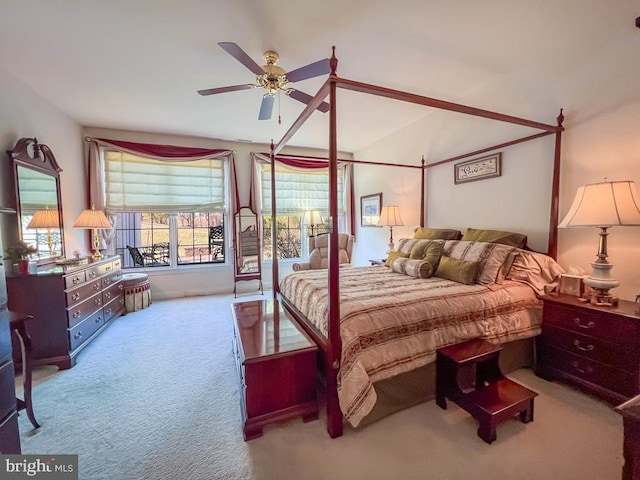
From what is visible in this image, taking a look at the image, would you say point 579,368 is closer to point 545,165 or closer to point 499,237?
point 499,237

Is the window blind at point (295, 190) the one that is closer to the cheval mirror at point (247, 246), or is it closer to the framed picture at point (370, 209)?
the cheval mirror at point (247, 246)

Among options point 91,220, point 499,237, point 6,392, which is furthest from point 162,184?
point 499,237

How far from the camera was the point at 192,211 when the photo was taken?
4.87 metres

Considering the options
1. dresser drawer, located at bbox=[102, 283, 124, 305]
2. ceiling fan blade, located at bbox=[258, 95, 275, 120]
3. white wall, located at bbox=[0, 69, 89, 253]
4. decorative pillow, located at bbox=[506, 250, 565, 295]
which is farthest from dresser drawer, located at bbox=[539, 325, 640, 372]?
white wall, located at bbox=[0, 69, 89, 253]

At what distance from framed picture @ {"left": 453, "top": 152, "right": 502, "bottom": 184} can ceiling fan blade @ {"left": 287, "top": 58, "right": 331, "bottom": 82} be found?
211cm

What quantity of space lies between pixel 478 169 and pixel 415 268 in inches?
58.2

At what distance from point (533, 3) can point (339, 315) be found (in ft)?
7.96

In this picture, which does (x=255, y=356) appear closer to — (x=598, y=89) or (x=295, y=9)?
(x=295, y=9)

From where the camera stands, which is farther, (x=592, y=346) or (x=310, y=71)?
(x=310, y=71)

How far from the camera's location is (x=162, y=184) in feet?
15.4

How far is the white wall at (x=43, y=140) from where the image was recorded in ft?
8.89

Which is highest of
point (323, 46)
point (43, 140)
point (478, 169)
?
point (323, 46)

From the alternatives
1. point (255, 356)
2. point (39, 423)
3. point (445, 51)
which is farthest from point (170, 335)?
point (445, 51)

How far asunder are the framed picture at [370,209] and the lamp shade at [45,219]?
4.44 m
